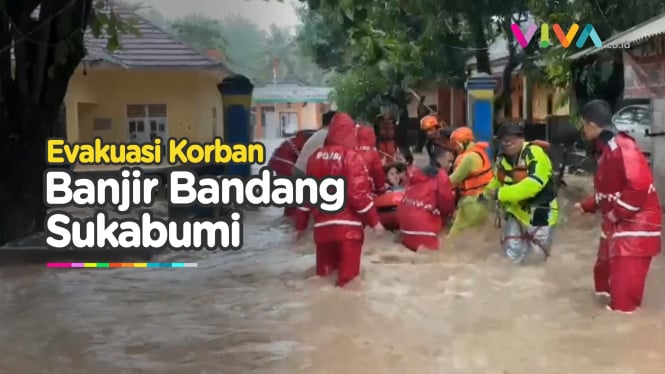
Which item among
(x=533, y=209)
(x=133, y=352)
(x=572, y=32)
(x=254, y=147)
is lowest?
(x=133, y=352)

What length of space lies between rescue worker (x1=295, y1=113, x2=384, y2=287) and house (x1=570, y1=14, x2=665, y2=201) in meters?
4.33

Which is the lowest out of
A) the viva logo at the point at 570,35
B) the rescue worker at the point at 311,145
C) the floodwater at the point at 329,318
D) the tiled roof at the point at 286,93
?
the floodwater at the point at 329,318

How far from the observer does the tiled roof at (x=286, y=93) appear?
745cm

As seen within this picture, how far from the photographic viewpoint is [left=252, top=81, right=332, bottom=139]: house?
25.0 feet

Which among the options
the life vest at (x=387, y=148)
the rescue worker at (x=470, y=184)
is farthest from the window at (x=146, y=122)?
the life vest at (x=387, y=148)

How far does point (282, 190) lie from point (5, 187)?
4.05m

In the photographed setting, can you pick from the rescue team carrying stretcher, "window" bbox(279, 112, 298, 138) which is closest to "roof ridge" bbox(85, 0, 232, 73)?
"window" bbox(279, 112, 298, 138)

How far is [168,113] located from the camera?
8.71m

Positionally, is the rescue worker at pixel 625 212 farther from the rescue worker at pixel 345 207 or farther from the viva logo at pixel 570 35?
the viva logo at pixel 570 35

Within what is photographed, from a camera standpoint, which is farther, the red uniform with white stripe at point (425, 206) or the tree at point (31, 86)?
the tree at point (31, 86)

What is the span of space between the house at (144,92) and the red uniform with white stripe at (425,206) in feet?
6.38

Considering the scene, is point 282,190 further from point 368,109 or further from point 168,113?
point 368,109

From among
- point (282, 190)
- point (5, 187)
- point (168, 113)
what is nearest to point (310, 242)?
point (168, 113)

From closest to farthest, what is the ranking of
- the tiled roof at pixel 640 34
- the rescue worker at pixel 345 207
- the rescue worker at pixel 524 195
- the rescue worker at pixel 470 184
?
the rescue worker at pixel 345 207 < the rescue worker at pixel 524 195 < the rescue worker at pixel 470 184 < the tiled roof at pixel 640 34
